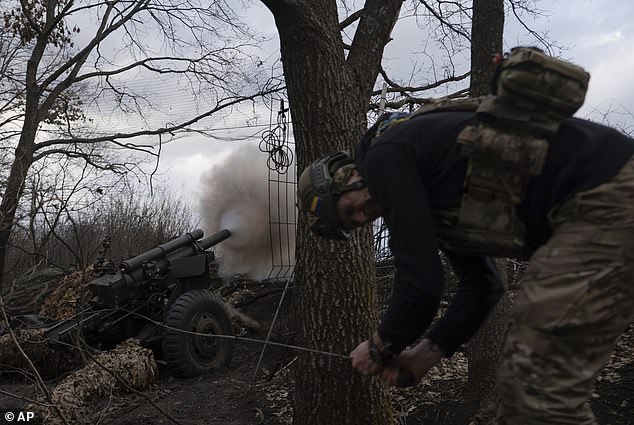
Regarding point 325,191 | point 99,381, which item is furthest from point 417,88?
point 325,191

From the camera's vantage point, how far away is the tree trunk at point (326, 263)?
439 centimetres

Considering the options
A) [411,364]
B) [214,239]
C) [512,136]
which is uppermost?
[512,136]

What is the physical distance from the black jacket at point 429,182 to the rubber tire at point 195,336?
677 centimetres

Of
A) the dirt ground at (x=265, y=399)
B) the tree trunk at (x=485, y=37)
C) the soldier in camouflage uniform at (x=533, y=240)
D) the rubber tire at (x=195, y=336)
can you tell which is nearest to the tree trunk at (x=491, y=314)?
the tree trunk at (x=485, y=37)

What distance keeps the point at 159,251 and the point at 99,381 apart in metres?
2.50

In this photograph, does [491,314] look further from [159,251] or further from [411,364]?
[159,251]

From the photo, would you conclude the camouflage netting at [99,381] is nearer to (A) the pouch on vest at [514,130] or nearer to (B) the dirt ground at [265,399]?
(B) the dirt ground at [265,399]

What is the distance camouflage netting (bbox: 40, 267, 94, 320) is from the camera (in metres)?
10.5

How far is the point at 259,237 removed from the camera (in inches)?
449

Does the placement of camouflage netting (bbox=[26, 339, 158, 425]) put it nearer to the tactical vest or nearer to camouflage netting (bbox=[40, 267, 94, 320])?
camouflage netting (bbox=[40, 267, 94, 320])

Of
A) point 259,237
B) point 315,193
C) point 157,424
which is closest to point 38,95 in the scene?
point 259,237

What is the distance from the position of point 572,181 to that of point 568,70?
355mm

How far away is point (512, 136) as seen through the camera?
7.11 ft

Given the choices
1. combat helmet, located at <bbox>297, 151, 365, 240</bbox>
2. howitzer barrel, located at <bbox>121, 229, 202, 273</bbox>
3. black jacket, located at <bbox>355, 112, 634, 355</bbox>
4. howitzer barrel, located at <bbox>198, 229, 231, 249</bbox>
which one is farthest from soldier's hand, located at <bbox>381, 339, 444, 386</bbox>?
howitzer barrel, located at <bbox>198, 229, 231, 249</bbox>
